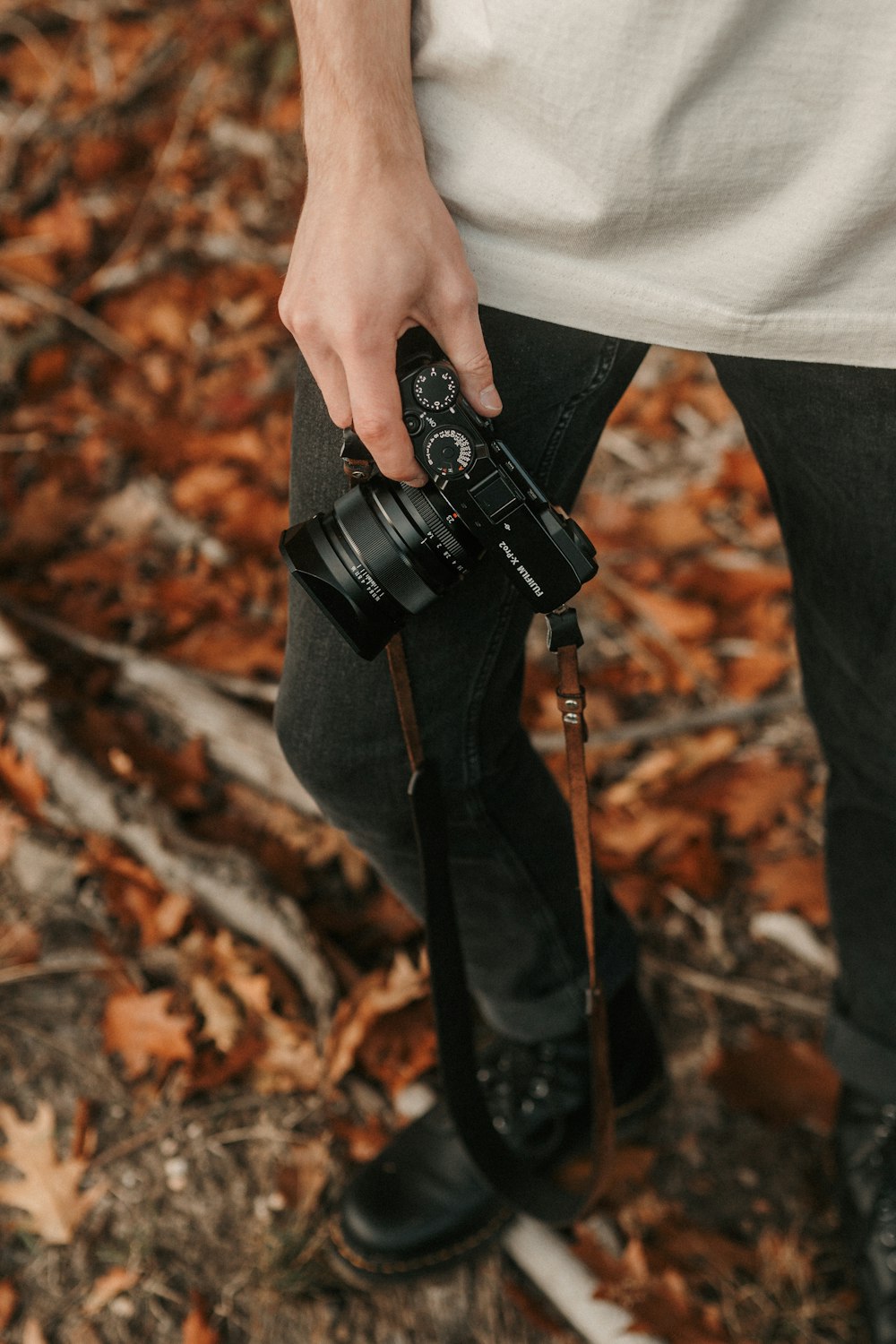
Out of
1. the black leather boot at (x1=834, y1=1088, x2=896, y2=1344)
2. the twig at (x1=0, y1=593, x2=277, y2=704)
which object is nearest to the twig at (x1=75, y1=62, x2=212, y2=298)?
the twig at (x1=0, y1=593, x2=277, y2=704)

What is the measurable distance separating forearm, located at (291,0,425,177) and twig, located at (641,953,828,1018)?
4.84 ft

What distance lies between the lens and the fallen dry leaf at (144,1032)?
5.43ft

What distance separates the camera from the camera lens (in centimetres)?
98

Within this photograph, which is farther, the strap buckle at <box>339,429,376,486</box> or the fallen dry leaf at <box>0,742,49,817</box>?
the fallen dry leaf at <box>0,742,49,817</box>

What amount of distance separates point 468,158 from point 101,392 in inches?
88.9

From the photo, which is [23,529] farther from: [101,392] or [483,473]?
[483,473]

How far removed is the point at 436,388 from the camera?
0.91 meters

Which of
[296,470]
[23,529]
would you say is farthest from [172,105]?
[296,470]

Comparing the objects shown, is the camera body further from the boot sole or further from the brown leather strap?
the boot sole

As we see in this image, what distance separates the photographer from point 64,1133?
5.25 ft

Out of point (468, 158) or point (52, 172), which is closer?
point (468, 158)

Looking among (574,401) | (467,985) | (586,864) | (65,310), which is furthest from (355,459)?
(65,310)

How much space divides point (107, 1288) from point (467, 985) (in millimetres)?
688

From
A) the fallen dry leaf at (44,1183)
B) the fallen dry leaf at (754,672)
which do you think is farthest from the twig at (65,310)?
the fallen dry leaf at (44,1183)
